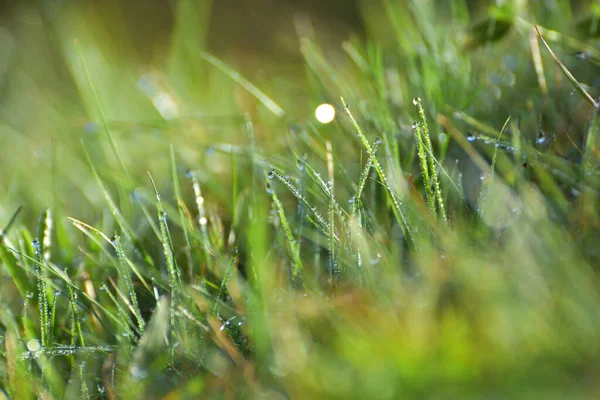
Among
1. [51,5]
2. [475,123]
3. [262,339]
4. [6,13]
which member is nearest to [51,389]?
[262,339]

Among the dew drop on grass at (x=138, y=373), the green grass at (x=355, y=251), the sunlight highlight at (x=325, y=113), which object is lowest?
the dew drop on grass at (x=138, y=373)

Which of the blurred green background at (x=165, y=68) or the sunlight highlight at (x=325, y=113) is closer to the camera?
the sunlight highlight at (x=325, y=113)

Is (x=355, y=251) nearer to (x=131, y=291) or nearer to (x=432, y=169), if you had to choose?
(x=432, y=169)

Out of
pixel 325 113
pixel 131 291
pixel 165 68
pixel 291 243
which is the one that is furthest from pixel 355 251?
pixel 165 68

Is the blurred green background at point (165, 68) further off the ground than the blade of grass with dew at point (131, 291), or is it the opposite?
the blurred green background at point (165, 68)

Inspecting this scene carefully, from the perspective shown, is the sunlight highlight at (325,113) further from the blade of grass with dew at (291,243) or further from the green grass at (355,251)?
the blade of grass with dew at (291,243)

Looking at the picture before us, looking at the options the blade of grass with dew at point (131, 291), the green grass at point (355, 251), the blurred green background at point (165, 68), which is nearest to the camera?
the green grass at point (355, 251)

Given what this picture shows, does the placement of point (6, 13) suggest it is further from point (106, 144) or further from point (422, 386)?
point (422, 386)

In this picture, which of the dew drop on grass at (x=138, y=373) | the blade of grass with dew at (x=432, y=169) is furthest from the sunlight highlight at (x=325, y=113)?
the dew drop on grass at (x=138, y=373)

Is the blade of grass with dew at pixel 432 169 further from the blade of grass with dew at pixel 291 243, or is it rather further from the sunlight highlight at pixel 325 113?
the sunlight highlight at pixel 325 113

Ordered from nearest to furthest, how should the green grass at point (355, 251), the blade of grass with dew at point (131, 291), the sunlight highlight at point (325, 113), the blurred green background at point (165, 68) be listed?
the green grass at point (355, 251), the blade of grass with dew at point (131, 291), the sunlight highlight at point (325, 113), the blurred green background at point (165, 68)
